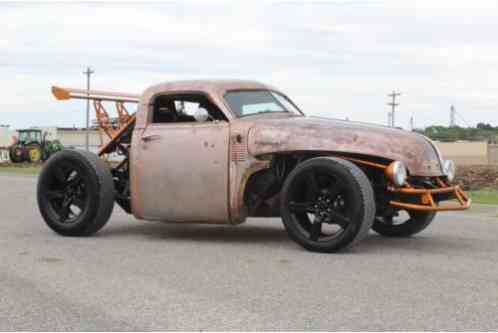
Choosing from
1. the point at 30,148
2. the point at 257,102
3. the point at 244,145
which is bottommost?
the point at 30,148

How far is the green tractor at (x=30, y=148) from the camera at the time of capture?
46906 millimetres

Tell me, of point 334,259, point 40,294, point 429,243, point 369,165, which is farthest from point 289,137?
point 40,294

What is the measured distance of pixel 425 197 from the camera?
722 centimetres

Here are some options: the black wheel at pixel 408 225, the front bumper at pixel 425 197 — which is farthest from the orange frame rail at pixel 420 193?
the black wheel at pixel 408 225

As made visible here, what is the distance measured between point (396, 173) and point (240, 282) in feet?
6.45

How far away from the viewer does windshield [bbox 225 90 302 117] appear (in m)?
8.18

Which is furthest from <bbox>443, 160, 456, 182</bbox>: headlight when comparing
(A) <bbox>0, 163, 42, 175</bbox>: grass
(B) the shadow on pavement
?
(A) <bbox>0, 163, 42, 175</bbox>: grass

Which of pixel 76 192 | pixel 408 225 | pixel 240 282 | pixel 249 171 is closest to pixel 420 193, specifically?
pixel 408 225

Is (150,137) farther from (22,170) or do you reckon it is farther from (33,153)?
(33,153)

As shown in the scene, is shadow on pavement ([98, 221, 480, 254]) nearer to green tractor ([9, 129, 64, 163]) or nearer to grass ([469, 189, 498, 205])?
grass ([469, 189, 498, 205])

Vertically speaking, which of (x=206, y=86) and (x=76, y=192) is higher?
(x=206, y=86)

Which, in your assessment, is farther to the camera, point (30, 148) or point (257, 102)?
point (30, 148)

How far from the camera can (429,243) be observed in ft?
26.5

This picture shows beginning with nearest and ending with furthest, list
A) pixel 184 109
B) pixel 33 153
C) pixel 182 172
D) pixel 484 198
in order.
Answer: pixel 182 172, pixel 184 109, pixel 484 198, pixel 33 153
